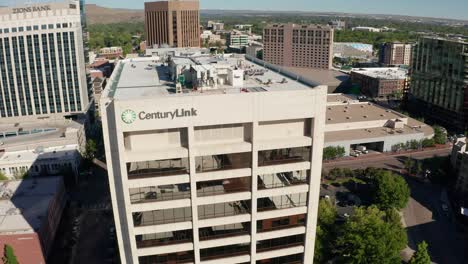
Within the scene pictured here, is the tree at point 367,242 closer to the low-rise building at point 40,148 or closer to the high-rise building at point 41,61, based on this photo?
the low-rise building at point 40,148

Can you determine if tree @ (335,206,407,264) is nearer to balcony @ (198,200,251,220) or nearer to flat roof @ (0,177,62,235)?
balcony @ (198,200,251,220)

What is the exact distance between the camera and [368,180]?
94.1m

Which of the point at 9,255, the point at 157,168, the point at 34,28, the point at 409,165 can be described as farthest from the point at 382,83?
the point at 157,168

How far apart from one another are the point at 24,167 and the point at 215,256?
7432cm

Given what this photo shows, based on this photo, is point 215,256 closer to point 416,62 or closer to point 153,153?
point 153,153

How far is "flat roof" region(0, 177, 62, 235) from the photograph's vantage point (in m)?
62.6

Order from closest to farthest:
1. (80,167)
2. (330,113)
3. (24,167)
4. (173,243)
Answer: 1. (173,243)
2. (24,167)
3. (80,167)
4. (330,113)

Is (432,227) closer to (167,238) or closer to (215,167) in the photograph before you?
(215,167)

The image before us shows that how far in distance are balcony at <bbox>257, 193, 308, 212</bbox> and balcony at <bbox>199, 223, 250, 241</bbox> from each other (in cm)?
235

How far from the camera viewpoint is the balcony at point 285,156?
32.6m

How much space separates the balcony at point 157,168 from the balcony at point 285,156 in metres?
6.23

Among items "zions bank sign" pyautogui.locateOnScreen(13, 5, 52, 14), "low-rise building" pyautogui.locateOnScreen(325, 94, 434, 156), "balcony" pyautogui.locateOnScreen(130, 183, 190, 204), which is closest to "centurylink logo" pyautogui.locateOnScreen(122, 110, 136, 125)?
"balcony" pyautogui.locateOnScreen(130, 183, 190, 204)

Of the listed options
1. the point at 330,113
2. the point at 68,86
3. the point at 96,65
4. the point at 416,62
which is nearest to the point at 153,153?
the point at 68,86

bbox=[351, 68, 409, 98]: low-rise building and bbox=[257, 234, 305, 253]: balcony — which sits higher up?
bbox=[257, 234, 305, 253]: balcony
